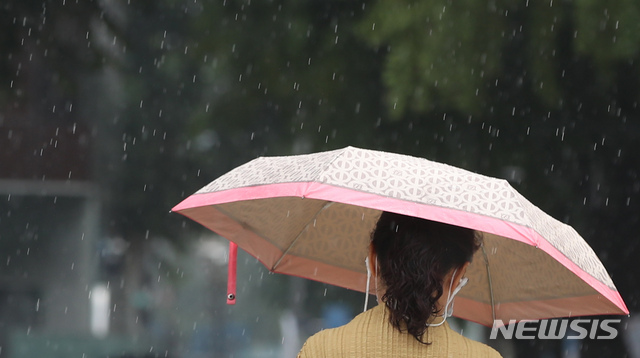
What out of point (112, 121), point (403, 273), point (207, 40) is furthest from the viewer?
point (112, 121)

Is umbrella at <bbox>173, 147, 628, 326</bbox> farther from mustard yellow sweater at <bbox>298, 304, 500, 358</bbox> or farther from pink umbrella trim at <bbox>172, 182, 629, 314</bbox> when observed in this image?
mustard yellow sweater at <bbox>298, 304, 500, 358</bbox>

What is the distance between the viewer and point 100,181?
716cm

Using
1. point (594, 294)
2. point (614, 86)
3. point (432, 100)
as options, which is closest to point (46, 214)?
point (432, 100)

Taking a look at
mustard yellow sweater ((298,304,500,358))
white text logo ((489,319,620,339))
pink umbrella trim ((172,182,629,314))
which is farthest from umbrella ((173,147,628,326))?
white text logo ((489,319,620,339))

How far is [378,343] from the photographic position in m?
1.87

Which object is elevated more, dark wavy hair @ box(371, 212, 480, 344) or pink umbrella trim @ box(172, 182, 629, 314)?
pink umbrella trim @ box(172, 182, 629, 314)

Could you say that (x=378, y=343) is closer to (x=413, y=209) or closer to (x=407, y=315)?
(x=407, y=315)

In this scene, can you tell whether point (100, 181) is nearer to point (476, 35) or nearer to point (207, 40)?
point (207, 40)

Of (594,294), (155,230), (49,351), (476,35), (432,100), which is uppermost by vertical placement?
(476,35)

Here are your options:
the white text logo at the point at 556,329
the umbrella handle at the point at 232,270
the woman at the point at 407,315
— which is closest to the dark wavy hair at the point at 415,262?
the woman at the point at 407,315

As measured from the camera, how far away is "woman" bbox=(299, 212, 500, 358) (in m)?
1.87

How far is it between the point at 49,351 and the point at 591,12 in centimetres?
523

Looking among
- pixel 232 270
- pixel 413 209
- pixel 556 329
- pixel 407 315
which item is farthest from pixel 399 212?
pixel 556 329

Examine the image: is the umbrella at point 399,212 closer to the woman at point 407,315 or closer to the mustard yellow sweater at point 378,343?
the woman at point 407,315
